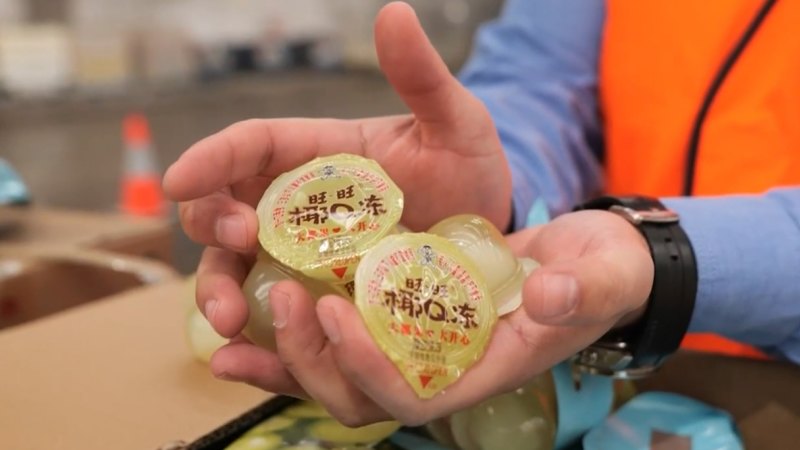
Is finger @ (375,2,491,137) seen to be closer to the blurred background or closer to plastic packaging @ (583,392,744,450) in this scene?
plastic packaging @ (583,392,744,450)

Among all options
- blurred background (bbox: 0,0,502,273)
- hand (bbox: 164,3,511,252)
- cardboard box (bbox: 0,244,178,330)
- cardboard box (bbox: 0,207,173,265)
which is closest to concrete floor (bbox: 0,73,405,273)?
blurred background (bbox: 0,0,502,273)

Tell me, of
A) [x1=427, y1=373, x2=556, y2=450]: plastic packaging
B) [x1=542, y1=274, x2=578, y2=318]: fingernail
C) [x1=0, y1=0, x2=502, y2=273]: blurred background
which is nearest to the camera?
[x1=542, y1=274, x2=578, y2=318]: fingernail

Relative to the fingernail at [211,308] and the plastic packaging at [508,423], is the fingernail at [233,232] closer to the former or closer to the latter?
the fingernail at [211,308]

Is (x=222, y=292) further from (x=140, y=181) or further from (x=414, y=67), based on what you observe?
(x=140, y=181)

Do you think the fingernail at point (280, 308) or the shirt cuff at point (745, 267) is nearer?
the fingernail at point (280, 308)

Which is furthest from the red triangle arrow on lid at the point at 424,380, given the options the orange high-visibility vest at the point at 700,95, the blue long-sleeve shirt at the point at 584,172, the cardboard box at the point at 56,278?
the cardboard box at the point at 56,278

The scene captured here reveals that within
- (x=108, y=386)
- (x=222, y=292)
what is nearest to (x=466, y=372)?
(x=222, y=292)

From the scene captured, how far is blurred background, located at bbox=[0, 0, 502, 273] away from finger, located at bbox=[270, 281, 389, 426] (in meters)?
1.16

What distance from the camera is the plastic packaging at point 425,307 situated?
0.42 meters

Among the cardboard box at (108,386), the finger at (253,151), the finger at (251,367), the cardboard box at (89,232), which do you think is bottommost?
the cardboard box at (89,232)

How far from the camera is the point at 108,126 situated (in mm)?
1845

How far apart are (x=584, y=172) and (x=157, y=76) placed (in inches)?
54.0

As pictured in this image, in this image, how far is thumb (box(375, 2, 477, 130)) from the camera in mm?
486

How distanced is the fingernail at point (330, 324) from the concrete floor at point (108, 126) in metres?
1.15
